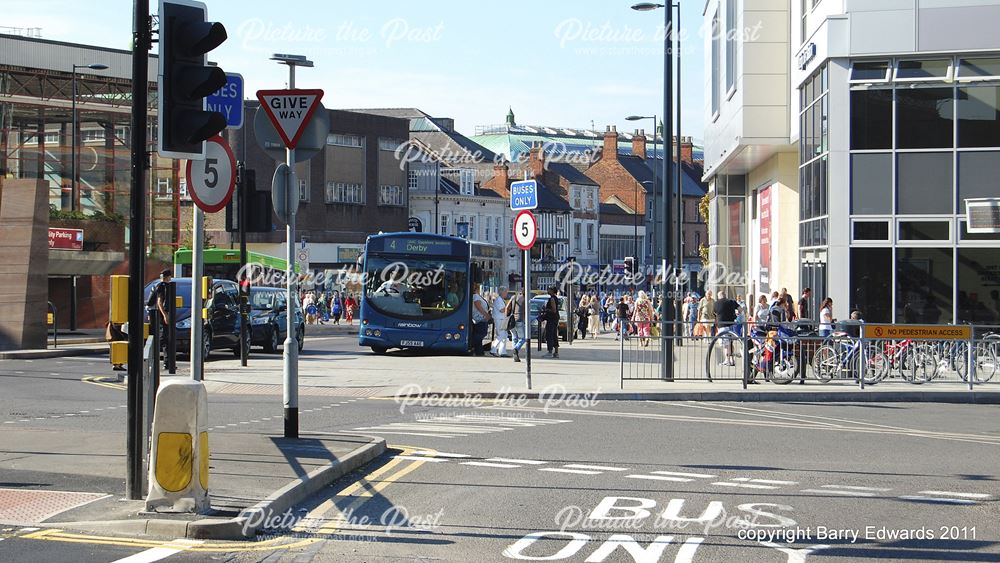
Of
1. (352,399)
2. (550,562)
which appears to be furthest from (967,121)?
(550,562)

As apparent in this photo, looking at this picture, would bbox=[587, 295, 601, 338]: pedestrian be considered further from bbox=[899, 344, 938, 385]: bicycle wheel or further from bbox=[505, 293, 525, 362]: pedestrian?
bbox=[899, 344, 938, 385]: bicycle wheel

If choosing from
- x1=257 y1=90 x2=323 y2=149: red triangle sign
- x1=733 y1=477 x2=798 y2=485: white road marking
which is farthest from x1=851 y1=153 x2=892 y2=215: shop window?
x1=257 y1=90 x2=323 y2=149: red triangle sign

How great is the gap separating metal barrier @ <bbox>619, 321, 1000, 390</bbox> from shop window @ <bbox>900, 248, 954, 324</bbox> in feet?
15.1

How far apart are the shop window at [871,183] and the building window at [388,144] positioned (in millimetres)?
58575

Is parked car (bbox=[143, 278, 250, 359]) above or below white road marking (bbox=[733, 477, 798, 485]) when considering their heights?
above

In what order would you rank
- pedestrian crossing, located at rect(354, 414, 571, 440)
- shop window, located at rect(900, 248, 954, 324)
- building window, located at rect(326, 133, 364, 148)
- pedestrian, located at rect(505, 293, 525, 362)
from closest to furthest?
1. pedestrian crossing, located at rect(354, 414, 571, 440)
2. shop window, located at rect(900, 248, 954, 324)
3. pedestrian, located at rect(505, 293, 525, 362)
4. building window, located at rect(326, 133, 364, 148)

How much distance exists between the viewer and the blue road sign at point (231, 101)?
38.0ft

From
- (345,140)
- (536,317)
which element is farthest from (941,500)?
(345,140)

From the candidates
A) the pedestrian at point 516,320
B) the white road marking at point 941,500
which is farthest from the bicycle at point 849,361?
the white road marking at point 941,500

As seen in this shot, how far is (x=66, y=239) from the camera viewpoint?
141 feet

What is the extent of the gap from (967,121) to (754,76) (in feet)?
29.1

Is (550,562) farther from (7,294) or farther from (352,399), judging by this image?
(7,294)

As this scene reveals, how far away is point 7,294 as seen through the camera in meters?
29.9

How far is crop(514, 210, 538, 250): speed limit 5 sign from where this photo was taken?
20.6 metres
